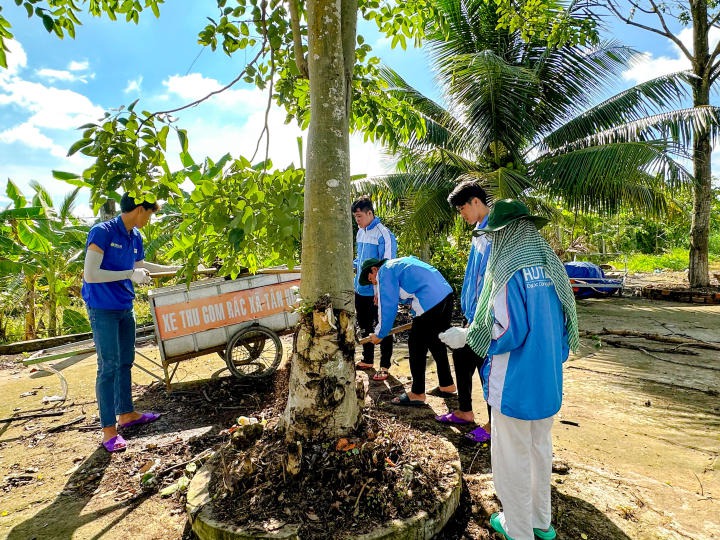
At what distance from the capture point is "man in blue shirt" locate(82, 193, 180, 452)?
11.4 feet

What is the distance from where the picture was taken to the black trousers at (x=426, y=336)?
13.0 feet

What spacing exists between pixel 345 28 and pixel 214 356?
17.9ft

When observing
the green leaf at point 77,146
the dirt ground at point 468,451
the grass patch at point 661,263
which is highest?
the green leaf at point 77,146

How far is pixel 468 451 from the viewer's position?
3.21 metres

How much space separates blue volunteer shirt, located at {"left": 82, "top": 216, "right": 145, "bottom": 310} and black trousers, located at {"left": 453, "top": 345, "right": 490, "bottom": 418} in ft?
9.50

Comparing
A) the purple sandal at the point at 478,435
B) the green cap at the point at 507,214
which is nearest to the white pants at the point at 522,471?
the green cap at the point at 507,214

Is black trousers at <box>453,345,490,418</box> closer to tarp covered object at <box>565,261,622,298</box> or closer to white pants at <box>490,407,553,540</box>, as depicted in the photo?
white pants at <box>490,407,553,540</box>

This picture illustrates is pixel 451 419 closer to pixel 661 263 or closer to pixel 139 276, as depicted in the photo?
pixel 139 276

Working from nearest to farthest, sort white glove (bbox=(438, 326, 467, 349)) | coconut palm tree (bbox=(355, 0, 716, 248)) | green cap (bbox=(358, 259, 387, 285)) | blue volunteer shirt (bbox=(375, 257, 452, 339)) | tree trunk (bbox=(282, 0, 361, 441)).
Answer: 1. tree trunk (bbox=(282, 0, 361, 441))
2. white glove (bbox=(438, 326, 467, 349))
3. blue volunteer shirt (bbox=(375, 257, 452, 339))
4. green cap (bbox=(358, 259, 387, 285))
5. coconut palm tree (bbox=(355, 0, 716, 248))

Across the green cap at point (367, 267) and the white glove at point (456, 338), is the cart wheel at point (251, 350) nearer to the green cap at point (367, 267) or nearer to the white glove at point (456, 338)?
the green cap at point (367, 267)

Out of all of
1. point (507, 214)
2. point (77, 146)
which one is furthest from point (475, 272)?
point (77, 146)

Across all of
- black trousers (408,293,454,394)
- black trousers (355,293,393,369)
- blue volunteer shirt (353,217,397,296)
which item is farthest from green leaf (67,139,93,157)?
black trousers (355,293,393,369)

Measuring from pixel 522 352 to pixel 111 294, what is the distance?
10.6 feet

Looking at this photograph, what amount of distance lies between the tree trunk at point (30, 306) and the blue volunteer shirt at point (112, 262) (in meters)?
7.03
